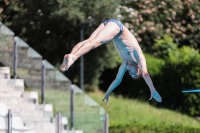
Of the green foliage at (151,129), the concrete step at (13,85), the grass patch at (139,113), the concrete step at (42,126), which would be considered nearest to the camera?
the concrete step at (42,126)

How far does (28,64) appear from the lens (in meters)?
20.2

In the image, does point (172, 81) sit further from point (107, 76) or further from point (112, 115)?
point (112, 115)

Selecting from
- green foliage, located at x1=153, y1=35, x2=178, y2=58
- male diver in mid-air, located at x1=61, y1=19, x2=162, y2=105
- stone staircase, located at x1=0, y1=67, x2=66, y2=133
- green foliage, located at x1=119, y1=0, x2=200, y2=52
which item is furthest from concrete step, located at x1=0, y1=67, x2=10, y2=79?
green foliage, located at x1=153, y1=35, x2=178, y2=58

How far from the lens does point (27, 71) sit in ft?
66.7

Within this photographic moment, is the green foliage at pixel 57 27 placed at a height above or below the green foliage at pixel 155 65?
above

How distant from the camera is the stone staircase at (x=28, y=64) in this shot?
20.0 meters

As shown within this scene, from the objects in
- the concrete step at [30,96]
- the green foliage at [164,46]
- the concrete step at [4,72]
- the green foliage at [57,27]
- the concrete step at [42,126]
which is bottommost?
the green foliage at [164,46]

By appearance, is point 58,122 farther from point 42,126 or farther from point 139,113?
point 139,113

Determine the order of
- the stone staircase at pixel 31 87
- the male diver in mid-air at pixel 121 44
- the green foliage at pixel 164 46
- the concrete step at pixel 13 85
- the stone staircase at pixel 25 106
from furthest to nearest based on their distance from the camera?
the green foliage at pixel 164 46 < the concrete step at pixel 13 85 < the stone staircase at pixel 31 87 < the stone staircase at pixel 25 106 < the male diver in mid-air at pixel 121 44

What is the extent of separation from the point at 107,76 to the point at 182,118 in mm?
5015

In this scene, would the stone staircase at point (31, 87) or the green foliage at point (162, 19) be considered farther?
the green foliage at point (162, 19)

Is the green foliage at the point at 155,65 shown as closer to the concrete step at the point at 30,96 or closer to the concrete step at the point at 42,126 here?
the concrete step at the point at 30,96

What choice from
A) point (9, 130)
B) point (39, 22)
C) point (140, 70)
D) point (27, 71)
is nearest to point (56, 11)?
point (39, 22)

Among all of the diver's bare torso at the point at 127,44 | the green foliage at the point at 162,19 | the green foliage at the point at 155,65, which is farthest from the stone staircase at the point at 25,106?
the green foliage at the point at 162,19
